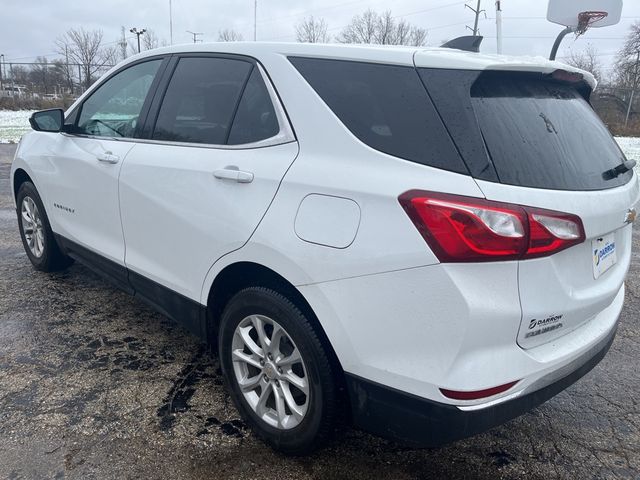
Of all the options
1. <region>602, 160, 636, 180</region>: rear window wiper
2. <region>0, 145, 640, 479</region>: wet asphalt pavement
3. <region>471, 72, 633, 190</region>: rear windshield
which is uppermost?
<region>471, 72, 633, 190</region>: rear windshield

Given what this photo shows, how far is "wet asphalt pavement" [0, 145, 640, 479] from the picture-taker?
242 cm

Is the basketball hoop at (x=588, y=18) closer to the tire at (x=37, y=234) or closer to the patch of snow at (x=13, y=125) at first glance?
the tire at (x=37, y=234)

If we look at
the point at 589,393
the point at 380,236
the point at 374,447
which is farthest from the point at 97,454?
the point at 589,393

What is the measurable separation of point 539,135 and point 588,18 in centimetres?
547

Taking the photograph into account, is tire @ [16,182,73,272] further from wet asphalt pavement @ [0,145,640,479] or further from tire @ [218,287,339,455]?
tire @ [218,287,339,455]

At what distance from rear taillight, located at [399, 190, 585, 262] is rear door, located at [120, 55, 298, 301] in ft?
2.37

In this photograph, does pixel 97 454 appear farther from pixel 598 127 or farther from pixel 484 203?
pixel 598 127

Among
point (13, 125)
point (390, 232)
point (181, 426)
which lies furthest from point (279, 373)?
point (13, 125)

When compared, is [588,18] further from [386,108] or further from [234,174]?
[234,174]

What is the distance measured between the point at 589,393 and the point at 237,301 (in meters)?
2.04

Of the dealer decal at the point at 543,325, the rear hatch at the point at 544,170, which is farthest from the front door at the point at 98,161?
the dealer decal at the point at 543,325

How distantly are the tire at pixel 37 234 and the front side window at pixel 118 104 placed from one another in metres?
0.92

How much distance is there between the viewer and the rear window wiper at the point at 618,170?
7.59ft

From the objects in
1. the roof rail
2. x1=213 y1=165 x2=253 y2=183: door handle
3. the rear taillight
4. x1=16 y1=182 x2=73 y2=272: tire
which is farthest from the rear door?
x1=16 y1=182 x2=73 y2=272: tire
